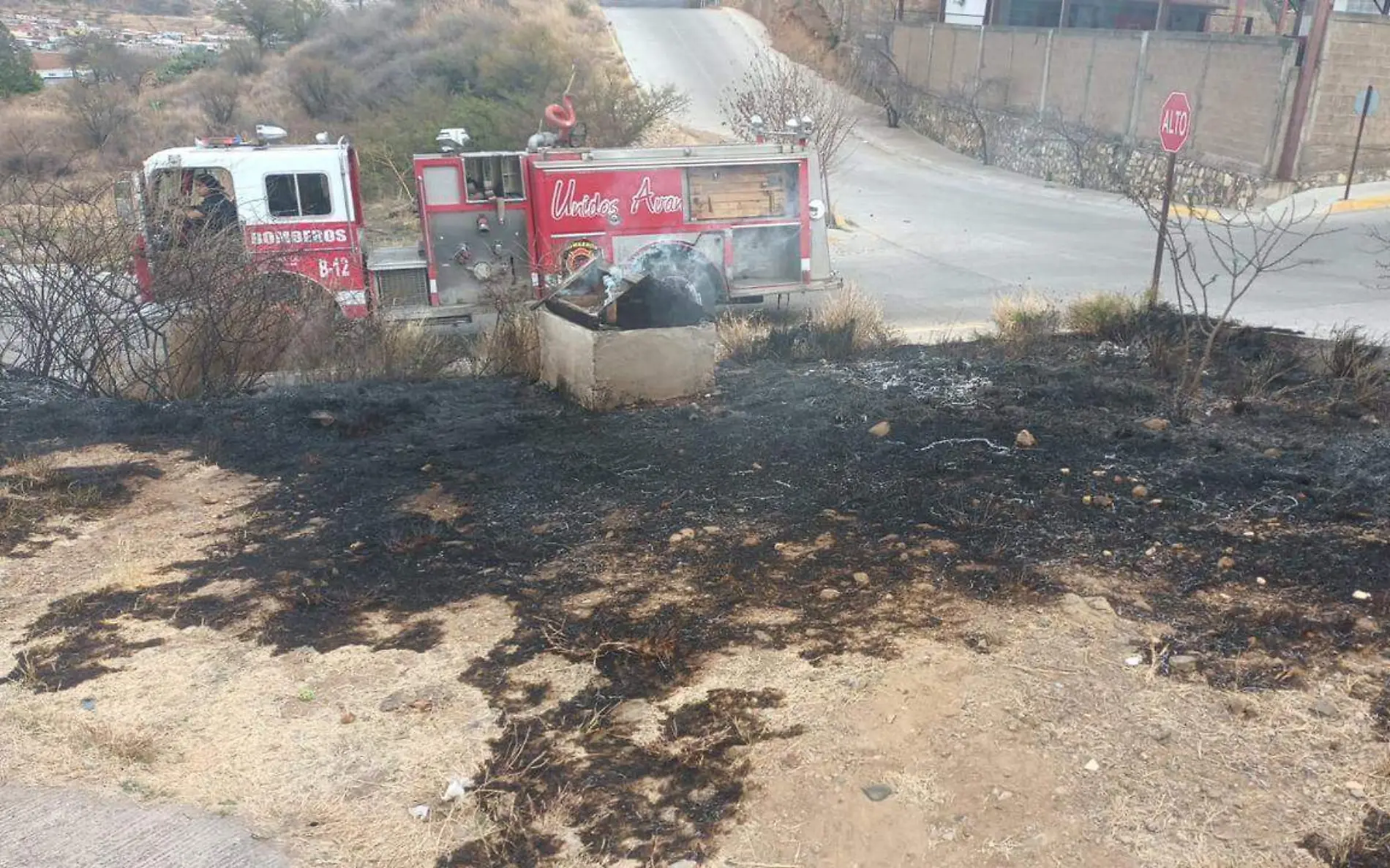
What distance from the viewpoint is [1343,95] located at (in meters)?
19.8

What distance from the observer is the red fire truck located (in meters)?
11.1

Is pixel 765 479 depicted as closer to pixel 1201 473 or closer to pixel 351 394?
pixel 1201 473

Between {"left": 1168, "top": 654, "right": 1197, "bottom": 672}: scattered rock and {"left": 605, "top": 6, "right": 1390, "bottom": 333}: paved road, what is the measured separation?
8033 millimetres

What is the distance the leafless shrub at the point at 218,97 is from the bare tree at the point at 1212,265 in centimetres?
2520

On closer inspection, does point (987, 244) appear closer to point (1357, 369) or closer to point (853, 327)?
point (853, 327)

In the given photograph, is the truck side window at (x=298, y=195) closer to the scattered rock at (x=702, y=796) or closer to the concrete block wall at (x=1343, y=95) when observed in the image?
Answer: the scattered rock at (x=702, y=796)

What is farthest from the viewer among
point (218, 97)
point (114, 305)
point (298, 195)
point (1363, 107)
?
point (218, 97)

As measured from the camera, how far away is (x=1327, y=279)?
564 inches

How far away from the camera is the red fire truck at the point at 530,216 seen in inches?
437

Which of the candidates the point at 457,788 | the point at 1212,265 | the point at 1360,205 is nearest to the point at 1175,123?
the point at 1212,265

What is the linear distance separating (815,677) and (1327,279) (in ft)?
45.5

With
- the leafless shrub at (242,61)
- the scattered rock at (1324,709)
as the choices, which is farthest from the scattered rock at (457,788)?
the leafless shrub at (242,61)

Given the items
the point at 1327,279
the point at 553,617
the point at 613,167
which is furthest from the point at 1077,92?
the point at 553,617

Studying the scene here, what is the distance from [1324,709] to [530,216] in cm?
1007
